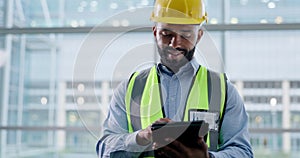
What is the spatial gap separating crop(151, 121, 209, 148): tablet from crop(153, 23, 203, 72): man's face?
0.28 m

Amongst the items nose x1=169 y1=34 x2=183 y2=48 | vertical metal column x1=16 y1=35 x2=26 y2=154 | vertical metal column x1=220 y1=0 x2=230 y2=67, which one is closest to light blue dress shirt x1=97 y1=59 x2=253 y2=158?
nose x1=169 y1=34 x2=183 y2=48

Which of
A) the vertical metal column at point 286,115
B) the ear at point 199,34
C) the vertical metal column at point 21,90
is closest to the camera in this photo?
the ear at point 199,34

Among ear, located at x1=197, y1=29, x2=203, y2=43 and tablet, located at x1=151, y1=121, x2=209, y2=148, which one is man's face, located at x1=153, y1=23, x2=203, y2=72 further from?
tablet, located at x1=151, y1=121, x2=209, y2=148

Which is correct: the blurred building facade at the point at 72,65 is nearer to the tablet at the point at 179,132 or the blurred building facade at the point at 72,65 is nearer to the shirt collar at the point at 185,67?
the shirt collar at the point at 185,67

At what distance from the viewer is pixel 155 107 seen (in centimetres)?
146

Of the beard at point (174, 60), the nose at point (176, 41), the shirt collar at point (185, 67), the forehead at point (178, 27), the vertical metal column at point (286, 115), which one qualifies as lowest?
the vertical metal column at point (286, 115)

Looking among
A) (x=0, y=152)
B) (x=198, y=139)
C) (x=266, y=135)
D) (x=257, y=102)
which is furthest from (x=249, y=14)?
(x=198, y=139)

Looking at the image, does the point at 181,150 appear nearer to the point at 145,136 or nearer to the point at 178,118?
the point at 145,136

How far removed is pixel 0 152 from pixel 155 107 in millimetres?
3515

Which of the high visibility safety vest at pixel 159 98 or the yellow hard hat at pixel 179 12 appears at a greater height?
the yellow hard hat at pixel 179 12

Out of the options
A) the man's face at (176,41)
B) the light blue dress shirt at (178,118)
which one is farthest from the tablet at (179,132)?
the man's face at (176,41)

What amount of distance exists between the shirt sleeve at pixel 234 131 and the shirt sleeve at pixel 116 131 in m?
0.29

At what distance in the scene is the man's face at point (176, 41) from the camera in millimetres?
1410

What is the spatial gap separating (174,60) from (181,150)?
1.12ft
